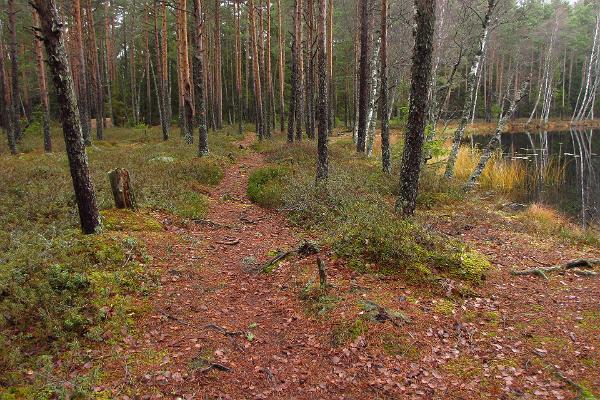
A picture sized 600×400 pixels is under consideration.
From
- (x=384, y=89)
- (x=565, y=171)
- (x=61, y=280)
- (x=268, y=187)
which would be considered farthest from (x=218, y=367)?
(x=565, y=171)

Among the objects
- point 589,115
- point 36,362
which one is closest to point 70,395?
point 36,362

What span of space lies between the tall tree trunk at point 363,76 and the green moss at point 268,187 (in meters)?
7.58

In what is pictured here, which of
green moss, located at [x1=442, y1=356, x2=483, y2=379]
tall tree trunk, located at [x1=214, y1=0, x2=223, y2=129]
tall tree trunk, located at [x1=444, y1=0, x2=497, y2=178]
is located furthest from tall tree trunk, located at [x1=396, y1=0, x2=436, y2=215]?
tall tree trunk, located at [x1=214, y1=0, x2=223, y2=129]

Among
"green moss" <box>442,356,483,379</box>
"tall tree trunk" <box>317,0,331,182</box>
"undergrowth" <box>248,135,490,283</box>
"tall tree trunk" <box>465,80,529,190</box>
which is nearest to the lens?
"green moss" <box>442,356,483,379</box>

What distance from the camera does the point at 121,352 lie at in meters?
5.29

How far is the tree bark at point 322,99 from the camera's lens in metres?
11.5

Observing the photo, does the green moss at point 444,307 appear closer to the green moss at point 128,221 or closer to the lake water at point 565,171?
the green moss at point 128,221

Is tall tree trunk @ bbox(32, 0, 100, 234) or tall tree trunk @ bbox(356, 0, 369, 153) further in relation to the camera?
tall tree trunk @ bbox(356, 0, 369, 153)

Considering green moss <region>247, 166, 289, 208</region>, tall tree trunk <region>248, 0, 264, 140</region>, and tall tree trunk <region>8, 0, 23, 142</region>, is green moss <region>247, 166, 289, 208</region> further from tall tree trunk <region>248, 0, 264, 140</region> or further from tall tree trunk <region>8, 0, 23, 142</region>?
tall tree trunk <region>8, 0, 23, 142</region>

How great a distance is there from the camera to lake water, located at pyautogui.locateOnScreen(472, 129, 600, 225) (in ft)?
54.6

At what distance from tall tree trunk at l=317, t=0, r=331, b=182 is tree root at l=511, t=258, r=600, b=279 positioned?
621cm

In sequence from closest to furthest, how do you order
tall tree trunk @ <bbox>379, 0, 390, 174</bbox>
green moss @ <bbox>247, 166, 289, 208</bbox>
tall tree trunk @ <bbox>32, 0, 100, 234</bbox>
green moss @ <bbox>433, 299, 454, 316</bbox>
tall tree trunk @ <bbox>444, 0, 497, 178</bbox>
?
1. green moss @ <bbox>433, 299, 454, 316</bbox>
2. tall tree trunk @ <bbox>32, 0, 100, 234</bbox>
3. green moss @ <bbox>247, 166, 289, 208</bbox>
4. tall tree trunk @ <bbox>444, 0, 497, 178</bbox>
5. tall tree trunk @ <bbox>379, 0, 390, 174</bbox>

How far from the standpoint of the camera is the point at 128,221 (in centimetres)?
897

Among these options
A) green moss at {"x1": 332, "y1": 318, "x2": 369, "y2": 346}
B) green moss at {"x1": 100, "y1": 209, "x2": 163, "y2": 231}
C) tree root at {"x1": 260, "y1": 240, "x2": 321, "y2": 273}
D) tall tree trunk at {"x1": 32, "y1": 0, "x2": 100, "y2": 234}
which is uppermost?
tall tree trunk at {"x1": 32, "y1": 0, "x2": 100, "y2": 234}
